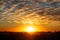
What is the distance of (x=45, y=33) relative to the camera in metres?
36.3

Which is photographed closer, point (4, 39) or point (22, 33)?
point (4, 39)

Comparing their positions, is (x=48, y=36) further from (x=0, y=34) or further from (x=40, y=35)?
(x=0, y=34)

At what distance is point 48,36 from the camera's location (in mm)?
35688

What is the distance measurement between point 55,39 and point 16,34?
518 centimetres

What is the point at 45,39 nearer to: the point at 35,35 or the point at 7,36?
the point at 35,35

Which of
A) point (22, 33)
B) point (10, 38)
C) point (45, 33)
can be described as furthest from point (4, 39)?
point (45, 33)

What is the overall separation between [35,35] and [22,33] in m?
1.75

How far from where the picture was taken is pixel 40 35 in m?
35.9

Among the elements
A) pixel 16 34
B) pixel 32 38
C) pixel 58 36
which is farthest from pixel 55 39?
pixel 16 34

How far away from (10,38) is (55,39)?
572 cm

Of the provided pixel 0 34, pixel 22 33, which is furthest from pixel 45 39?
pixel 0 34

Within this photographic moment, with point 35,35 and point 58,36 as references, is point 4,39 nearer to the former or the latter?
point 35,35

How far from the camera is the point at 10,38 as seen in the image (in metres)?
34.3

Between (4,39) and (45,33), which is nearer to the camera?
(4,39)
